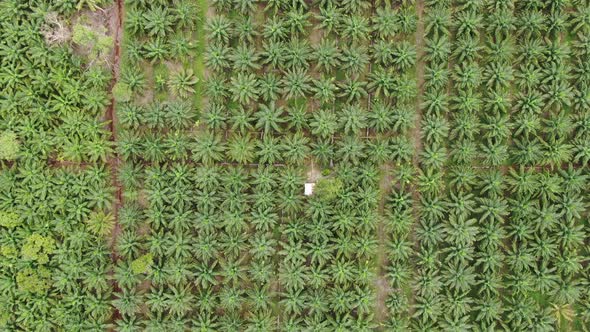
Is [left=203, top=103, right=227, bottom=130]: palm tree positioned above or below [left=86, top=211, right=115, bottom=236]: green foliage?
above

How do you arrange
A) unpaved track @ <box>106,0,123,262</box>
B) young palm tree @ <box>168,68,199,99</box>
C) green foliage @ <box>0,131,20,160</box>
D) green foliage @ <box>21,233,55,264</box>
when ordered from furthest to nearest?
unpaved track @ <box>106,0,123,262</box>, young palm tree @ <box>168,68,199,99</box>, green foliage @ <box>21,233,55,264</box>, green foliage @ <box>0,131,20,160</box>

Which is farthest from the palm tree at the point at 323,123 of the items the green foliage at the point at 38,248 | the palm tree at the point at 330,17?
the green foliage at the point at 38,248

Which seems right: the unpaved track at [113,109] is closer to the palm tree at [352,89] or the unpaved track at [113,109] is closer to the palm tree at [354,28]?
the palm tree at [354,28]

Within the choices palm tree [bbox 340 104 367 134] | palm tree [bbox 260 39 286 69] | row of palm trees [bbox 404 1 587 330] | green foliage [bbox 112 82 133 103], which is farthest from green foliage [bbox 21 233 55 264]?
row of palm trees [bbox 404 1 587 330]

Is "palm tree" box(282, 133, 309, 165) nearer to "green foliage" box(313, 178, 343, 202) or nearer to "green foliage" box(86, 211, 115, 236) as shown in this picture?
"green foliage" box(313, 178, 343, 202)

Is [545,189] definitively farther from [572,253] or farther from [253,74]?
[253,74]

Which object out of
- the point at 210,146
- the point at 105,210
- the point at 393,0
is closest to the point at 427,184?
the point at 393,0

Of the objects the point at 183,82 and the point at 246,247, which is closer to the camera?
the point at 246,247

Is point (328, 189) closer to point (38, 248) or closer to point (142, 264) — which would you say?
point (142, 264)

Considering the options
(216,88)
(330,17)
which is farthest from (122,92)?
(330,17)
